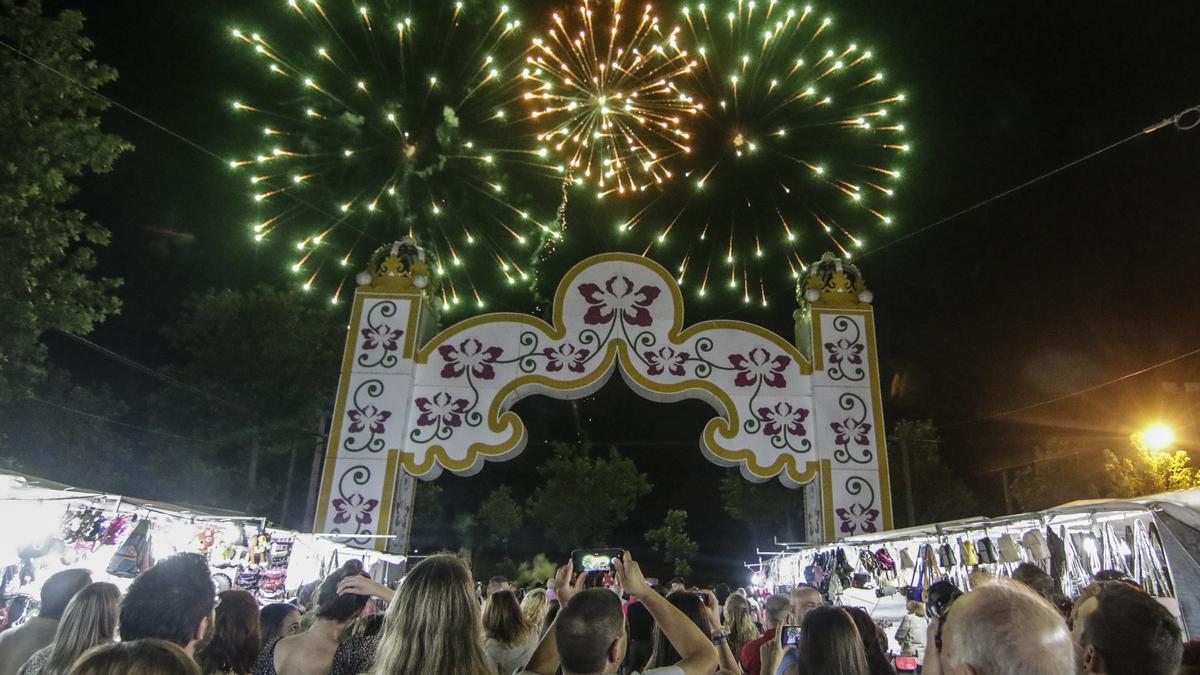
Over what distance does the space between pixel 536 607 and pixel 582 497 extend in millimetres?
41103

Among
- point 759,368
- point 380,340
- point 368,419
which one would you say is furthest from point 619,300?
point 368,419

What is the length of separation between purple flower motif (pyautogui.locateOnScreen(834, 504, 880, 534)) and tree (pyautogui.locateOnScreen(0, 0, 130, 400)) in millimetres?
13514

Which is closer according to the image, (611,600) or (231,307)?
(611,600)

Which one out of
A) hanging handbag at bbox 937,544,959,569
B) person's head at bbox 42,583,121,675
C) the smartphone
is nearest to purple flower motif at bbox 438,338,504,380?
the smartphone

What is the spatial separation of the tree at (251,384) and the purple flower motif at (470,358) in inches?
668

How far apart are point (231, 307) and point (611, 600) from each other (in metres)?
26.1

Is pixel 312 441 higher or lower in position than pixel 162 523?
higher

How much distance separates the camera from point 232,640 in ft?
14.8

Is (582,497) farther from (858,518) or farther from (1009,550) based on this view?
(1009,550)

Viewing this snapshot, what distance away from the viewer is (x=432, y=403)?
31.9 ft

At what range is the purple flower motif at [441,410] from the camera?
9633 mm

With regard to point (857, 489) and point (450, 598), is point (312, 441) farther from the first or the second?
point (450, 598)

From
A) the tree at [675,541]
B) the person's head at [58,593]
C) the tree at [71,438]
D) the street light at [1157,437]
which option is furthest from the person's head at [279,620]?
the tree at [675,541]

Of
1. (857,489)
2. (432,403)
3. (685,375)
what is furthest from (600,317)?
(857,489)
